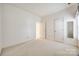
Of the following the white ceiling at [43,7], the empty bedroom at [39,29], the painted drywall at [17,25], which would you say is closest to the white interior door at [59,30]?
the empty bedroom at [39,29]

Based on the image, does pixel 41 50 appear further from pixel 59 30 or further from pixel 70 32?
pixel 70 32

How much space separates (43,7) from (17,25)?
0.49 meters

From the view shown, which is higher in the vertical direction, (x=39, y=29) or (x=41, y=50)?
(x=39, y=29)

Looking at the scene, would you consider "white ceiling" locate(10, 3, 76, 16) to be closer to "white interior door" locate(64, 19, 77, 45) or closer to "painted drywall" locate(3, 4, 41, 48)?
"painted drywall" locate(3, 4, 41, 48)

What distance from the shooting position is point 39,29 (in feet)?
6.42

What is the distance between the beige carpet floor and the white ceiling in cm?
48

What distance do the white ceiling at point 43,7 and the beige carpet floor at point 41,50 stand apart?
0.48 meters

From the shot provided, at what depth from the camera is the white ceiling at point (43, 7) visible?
1.91 meters

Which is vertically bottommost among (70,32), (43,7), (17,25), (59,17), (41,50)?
(41,50)

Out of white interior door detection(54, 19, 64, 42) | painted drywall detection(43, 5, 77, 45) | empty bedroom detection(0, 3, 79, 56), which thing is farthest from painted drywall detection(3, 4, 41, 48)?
white interior door detection(54, 19, 64, 42)

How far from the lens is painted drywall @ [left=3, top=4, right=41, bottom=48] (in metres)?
1.88

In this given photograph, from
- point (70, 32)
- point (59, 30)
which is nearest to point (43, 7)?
point (59, 30)

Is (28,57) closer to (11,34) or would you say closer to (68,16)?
(11,34)

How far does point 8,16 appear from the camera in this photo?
6.19 feet
